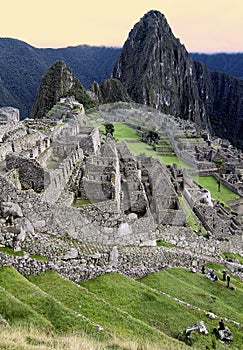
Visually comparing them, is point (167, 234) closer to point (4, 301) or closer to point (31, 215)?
point (31, 215)

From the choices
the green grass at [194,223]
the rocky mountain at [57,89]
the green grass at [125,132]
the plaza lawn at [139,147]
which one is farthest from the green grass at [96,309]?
the rocky mountain at [57,89]

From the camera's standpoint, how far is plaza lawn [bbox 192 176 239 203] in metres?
41.0

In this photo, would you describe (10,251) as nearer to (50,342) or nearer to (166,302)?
(50,342)

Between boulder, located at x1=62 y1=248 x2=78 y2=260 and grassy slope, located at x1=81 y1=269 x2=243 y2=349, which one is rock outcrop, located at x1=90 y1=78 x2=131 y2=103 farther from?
boulder, located at x1=62 y1=248 x2=78 y2=260

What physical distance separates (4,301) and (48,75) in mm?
113854

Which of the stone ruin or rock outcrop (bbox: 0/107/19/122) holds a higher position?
rock outcrop (bbox: 0/107/19/122)

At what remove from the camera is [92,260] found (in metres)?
12.1

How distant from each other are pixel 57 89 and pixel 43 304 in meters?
112

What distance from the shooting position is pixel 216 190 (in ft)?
146

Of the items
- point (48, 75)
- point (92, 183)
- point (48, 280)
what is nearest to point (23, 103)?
point (48, 75)

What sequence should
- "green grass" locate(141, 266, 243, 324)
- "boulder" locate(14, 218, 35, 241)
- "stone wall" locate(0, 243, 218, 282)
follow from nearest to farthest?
"stone wall" locate(0, 243, 218, 282) < "boulder" locate(14, 218, 35, 241) < "green grass" locate(141, 266, 243, 324)

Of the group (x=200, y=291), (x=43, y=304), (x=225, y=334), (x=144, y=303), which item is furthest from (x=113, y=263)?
(x=225, y=334)

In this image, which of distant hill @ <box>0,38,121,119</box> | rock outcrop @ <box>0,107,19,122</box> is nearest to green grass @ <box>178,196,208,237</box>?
rock outcrop @ <box>0,107,19,122</box>

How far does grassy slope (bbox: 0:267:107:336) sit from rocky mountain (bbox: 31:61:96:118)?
297 ft
